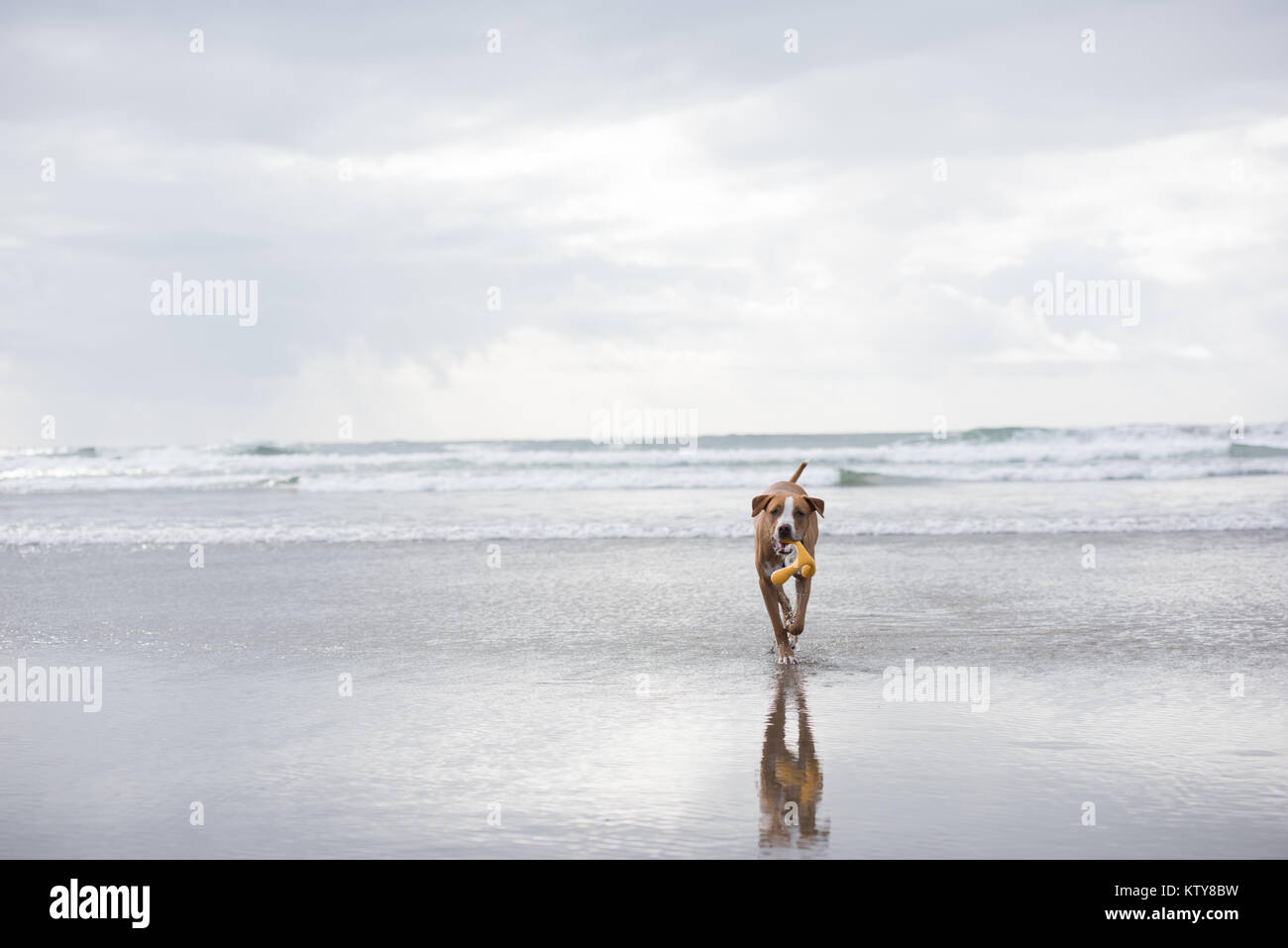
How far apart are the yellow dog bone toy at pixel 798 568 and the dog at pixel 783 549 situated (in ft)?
0.15

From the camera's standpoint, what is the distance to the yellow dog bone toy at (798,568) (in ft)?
21.6

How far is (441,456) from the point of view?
38188 millimetres

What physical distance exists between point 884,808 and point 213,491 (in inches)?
980

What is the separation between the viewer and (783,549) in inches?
267

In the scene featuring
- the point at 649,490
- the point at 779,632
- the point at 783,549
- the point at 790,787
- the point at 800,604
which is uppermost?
the point at 649,490

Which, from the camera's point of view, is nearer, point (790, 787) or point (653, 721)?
point (790, 787)

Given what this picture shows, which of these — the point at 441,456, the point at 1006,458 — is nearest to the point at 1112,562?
the point at 1006,458

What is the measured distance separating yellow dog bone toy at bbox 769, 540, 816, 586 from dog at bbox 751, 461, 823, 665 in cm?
5

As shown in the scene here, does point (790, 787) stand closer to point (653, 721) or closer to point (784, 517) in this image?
point (653, 721)

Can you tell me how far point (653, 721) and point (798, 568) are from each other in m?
1.74

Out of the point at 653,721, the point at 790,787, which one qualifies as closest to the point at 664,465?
the point at 653,721

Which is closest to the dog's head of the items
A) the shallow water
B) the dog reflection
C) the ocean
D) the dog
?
the dog

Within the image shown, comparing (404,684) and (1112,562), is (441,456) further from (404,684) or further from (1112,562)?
(404,684)
